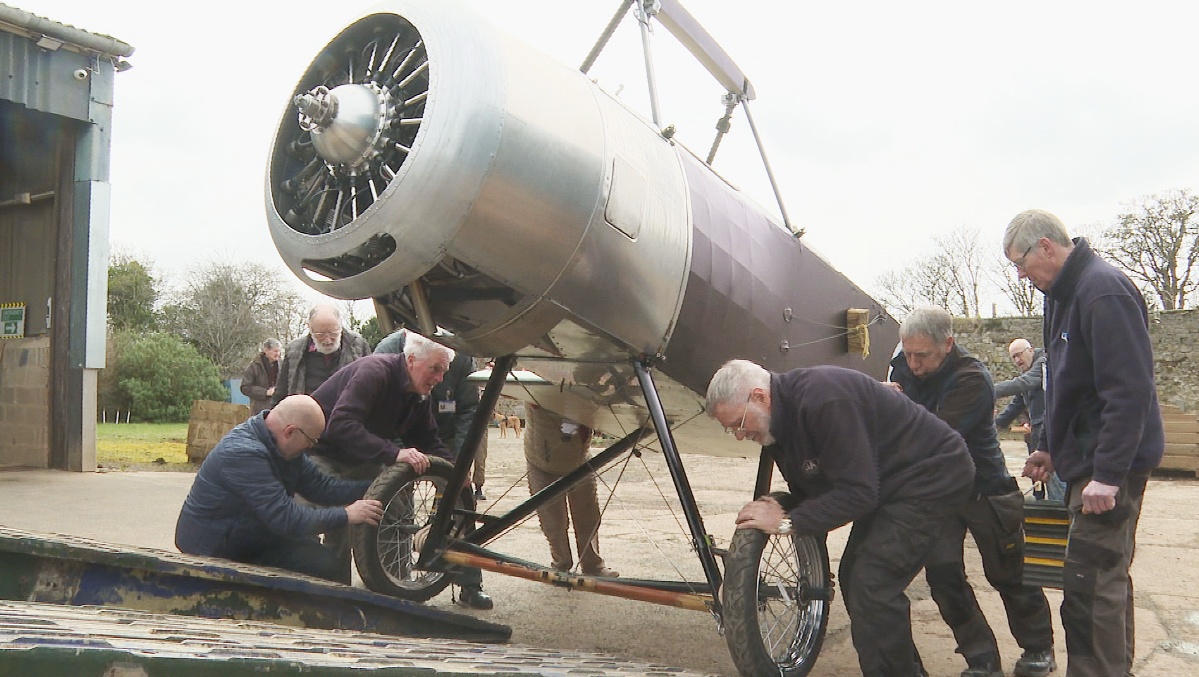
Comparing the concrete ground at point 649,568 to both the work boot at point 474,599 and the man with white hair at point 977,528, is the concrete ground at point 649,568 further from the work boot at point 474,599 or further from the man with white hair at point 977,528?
the man with white hair at point 977,528

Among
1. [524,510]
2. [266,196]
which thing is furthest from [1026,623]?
[266,196]

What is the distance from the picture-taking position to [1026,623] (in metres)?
3.85

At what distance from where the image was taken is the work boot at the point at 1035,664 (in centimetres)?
375

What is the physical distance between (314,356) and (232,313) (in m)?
40.4

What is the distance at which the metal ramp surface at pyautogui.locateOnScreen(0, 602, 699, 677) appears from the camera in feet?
4.39

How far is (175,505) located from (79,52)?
630cm

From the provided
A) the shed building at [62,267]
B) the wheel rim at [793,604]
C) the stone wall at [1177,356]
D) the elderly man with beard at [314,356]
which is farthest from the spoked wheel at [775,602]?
the stone wall at [1177,356]

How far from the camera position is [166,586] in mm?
3055

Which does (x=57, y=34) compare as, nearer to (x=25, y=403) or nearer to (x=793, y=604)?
(x=25, y=403)

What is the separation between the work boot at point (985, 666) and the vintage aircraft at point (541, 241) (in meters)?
0.68

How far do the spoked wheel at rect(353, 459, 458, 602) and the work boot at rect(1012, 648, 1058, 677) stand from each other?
2647mm

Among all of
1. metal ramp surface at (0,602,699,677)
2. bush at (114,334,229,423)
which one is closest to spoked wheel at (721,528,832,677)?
metal ramp surface at (0,602,699,677)

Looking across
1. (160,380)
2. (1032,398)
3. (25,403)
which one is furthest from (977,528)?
(160,380)

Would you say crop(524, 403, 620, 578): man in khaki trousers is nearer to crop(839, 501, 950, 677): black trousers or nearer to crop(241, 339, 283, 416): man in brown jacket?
crop(839, 501, 950, 677): black trousers
